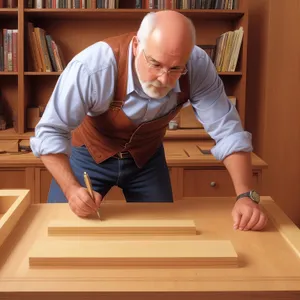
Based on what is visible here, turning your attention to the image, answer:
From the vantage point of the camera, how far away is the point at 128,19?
347 centimetres

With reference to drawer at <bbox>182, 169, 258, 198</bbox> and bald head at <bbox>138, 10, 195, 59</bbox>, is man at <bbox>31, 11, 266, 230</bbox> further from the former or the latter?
drawer at <bbox>182, 169, 258, 198</bbox>

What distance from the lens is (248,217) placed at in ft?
4.75

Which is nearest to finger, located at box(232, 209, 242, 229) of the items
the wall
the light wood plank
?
the light wood plank

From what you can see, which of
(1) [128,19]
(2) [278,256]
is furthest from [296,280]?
(1) [128,19]

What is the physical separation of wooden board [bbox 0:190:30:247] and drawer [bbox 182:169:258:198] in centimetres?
149

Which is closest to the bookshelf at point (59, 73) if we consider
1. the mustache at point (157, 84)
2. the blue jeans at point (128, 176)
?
the blue jeans at point (128, 176)

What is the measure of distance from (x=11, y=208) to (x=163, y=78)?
1.79 feet

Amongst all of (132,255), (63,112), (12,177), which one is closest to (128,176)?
(63,112)

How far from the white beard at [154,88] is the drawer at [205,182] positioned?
1.38 meters

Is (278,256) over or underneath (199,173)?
over

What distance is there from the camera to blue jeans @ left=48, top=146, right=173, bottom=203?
2.01 m

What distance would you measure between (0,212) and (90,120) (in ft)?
1.70
